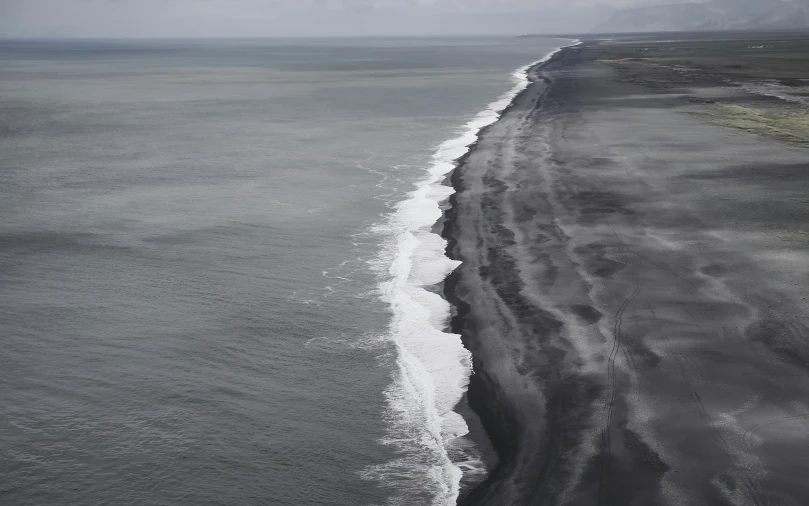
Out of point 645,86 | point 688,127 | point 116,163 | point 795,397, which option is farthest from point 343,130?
point 795,397

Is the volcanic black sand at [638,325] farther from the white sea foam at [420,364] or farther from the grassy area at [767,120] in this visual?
the grassy area at [767,120]

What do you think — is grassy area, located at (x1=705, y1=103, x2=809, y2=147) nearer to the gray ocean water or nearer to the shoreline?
the gray ocean water

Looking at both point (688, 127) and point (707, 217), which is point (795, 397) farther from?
point (688, 127)

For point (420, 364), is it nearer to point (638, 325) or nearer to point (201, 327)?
point (638, 325)

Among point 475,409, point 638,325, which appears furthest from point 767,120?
point 475,409

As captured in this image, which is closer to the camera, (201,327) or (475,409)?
(475,409)

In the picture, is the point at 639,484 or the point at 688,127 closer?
the point at 639,484

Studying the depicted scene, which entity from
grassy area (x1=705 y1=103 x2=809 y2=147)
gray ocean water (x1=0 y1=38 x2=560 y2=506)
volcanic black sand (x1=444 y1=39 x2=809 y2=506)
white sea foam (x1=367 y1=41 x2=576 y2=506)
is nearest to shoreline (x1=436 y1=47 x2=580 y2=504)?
volcanic black sand (x1=444 y1=39 x2=809 y2=506)
